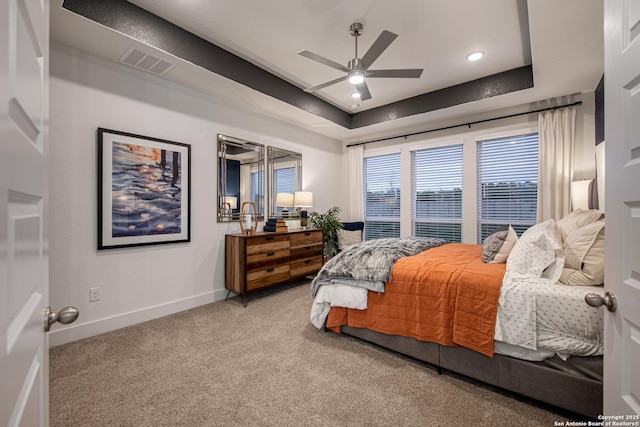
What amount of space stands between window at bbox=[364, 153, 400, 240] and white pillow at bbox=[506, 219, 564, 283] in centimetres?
320

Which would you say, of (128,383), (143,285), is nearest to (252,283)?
(143,285)

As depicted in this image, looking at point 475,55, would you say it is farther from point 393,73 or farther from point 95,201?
point 95,201

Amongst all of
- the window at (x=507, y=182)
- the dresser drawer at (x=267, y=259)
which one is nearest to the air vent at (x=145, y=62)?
the dresser drawer at (x=267, y=259)

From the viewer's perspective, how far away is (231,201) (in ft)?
12.6

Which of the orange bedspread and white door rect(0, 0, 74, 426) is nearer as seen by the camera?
white door rect(0, 0, 74, 426)

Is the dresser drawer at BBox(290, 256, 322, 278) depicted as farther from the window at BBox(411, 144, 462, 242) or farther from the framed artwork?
the window at BBox(411, 144, 462, 242)

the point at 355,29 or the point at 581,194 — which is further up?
the point at 355,29

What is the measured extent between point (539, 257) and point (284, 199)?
3194mm

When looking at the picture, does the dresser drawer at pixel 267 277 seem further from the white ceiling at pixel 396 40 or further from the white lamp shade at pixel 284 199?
the white ceiling at pixel 396 40

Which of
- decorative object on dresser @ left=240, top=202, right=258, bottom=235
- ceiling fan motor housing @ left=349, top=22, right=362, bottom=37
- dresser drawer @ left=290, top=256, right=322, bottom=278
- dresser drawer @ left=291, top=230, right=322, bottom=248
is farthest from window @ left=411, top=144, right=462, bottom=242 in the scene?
decorative object on dresser @ left=240, top=202, right=258, bottom=235

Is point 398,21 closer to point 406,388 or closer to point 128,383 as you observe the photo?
point 406,388

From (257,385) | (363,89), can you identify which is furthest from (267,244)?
(363,89)

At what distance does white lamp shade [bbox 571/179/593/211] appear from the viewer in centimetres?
318

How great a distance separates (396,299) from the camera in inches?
86.7
